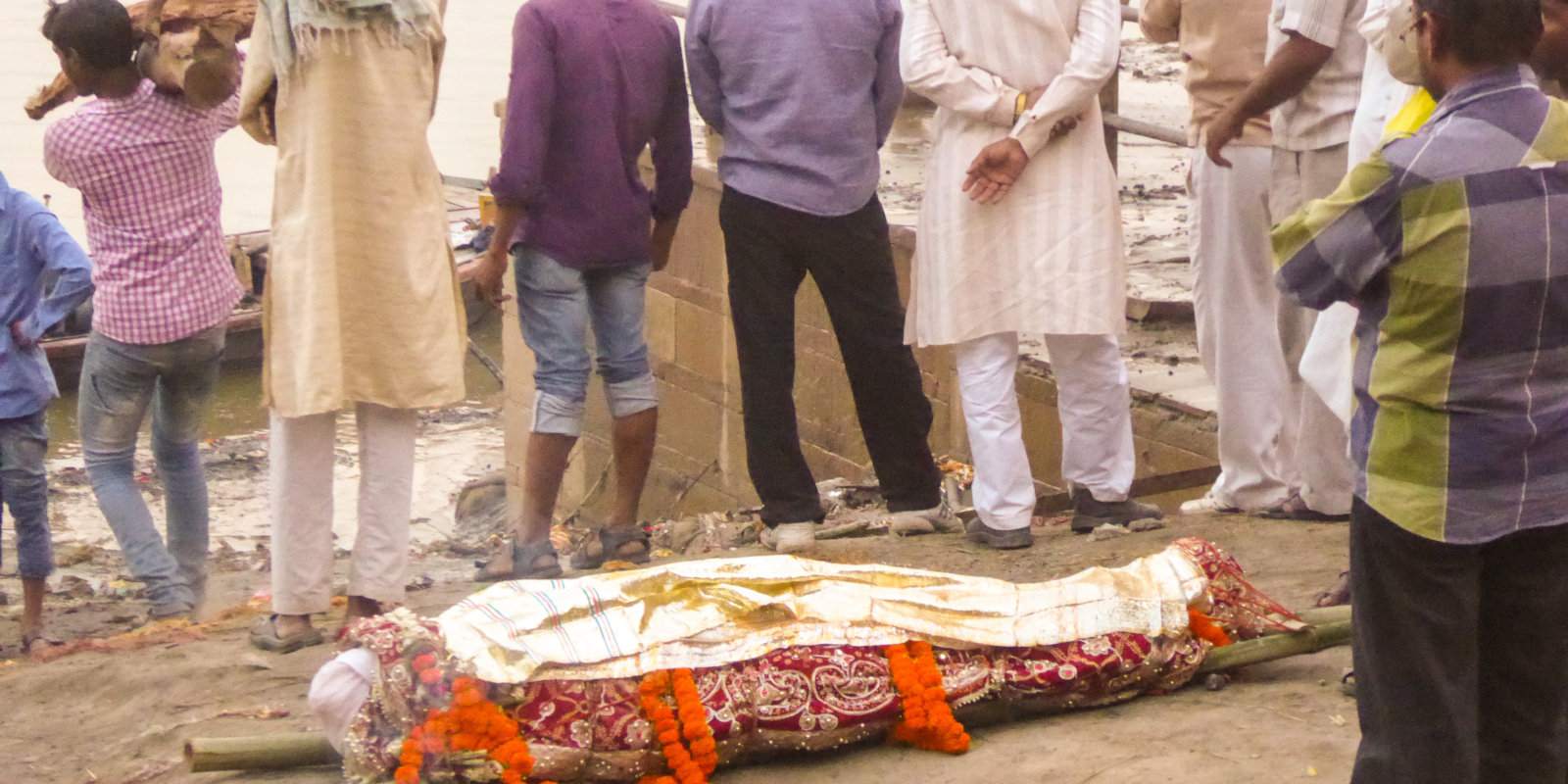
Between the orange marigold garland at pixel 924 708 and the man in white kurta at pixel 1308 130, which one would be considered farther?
the man in white kurta at pixel 1308 130

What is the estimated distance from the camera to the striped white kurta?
5.00m

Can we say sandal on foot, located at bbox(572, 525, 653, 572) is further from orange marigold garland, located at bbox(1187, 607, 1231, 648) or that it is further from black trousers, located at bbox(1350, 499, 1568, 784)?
black trousers, located at bbox(1350, 499, 1568, 784)

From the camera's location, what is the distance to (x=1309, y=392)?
4973mm

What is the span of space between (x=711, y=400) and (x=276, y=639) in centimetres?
396

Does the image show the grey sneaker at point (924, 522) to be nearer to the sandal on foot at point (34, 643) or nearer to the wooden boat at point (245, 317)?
the sandal on foot at point (34, 643)

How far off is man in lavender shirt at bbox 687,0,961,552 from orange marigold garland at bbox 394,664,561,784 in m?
2.16

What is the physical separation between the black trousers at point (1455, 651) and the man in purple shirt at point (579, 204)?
105 inches

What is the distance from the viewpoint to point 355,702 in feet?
11.5

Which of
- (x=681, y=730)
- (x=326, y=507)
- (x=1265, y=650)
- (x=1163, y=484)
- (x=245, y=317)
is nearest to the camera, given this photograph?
(x=681, y=730)

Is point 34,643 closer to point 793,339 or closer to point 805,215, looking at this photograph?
point 793,339

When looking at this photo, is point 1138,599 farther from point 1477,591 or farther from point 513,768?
point 513,768

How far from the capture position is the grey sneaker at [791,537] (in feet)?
18.1

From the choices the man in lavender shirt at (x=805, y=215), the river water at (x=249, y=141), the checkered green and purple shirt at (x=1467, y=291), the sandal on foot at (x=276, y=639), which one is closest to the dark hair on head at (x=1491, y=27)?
the checkered green and purple shirt at (x=1467, y=291)

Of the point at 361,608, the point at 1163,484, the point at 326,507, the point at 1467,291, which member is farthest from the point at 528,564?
the point at 1467,291
